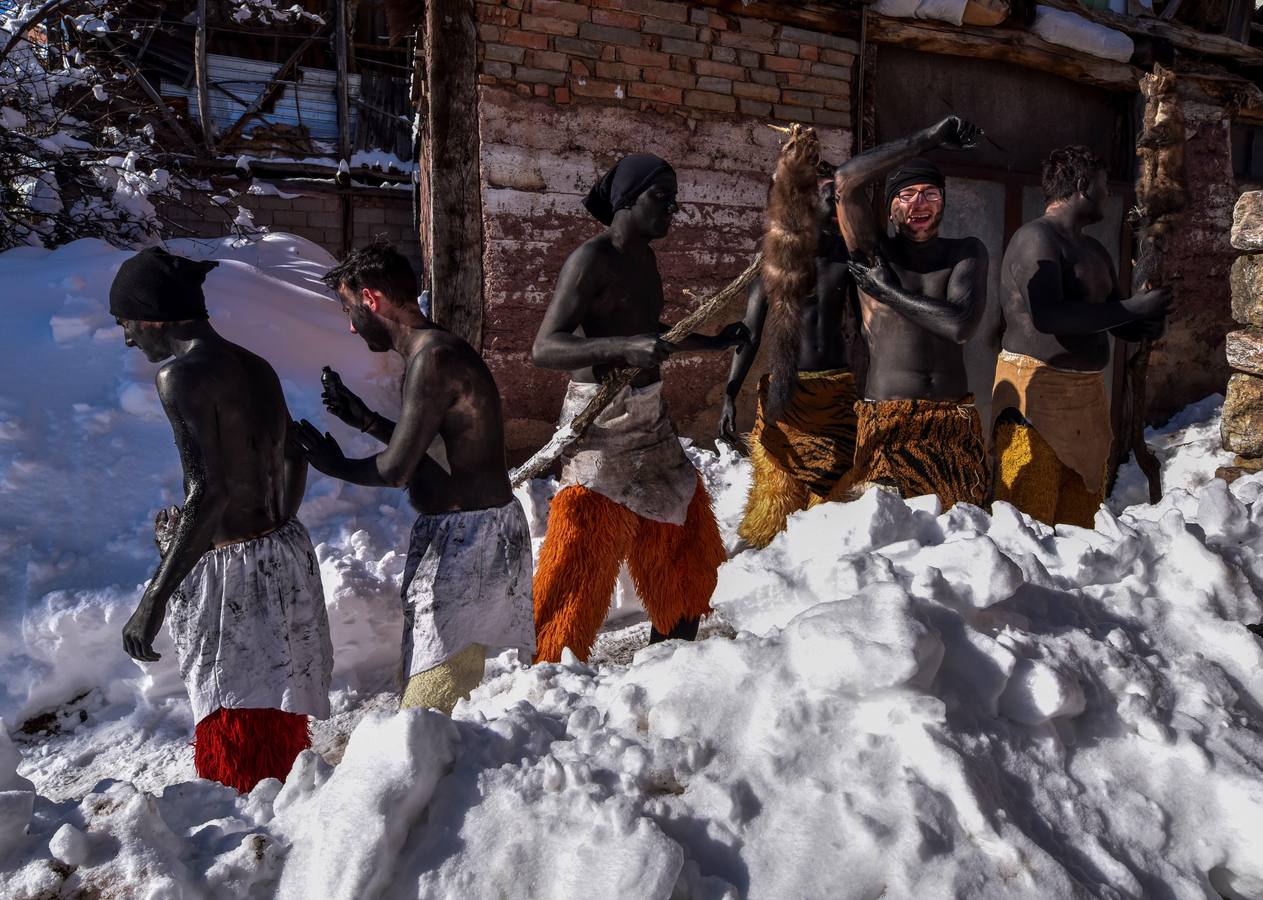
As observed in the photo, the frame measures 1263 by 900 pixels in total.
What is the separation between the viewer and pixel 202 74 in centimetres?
1027

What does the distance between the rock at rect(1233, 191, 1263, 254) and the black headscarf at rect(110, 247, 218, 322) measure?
397 centimetres

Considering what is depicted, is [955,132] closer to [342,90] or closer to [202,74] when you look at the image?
[342,90]

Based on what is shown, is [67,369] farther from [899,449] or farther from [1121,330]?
[1121,330]

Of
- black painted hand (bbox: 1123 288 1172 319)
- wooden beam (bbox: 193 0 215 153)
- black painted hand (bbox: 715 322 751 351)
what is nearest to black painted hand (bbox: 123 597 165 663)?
black painted hand (bbox: 715 322 751 351)

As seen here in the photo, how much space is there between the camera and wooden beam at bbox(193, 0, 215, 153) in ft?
33.6

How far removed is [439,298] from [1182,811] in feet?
13.3

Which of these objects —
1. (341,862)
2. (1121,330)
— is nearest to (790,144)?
(1121,330)

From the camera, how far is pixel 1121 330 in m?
3.78

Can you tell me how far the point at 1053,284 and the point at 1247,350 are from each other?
107 centimetres

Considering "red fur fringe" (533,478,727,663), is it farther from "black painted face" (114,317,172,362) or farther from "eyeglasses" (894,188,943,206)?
"eyeglasses" (894,188,943,206)

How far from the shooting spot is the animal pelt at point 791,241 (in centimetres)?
338

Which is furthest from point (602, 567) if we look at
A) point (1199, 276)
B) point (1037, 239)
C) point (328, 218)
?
point (328, 218)

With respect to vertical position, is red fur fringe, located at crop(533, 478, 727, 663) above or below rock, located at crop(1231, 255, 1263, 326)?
below

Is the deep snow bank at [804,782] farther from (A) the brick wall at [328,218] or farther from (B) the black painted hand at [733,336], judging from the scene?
(A) the brick wall at [328,218]
